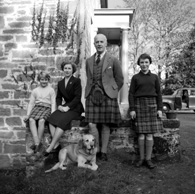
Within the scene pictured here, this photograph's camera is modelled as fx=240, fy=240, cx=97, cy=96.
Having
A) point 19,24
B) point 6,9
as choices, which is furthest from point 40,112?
point 6,9

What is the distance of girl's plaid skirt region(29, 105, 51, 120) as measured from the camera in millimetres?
3711

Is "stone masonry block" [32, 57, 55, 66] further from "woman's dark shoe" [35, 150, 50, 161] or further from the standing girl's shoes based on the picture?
the standing girl's shoes

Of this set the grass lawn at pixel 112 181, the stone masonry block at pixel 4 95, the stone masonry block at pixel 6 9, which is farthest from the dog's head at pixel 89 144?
the stone masonry block at pixel 6 9

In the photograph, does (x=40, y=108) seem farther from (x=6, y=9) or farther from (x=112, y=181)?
(x=6, y=9)

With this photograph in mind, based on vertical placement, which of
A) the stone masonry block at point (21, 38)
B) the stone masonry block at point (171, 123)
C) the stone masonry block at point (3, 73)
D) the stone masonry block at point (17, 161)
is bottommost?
the stone masonry block at point (17, 161)

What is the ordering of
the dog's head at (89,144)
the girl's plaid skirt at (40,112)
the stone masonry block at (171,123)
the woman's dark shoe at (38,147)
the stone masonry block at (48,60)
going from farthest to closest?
the stone masonry block at (48,60)
the stone masonry block at (171,123)
the girl's plaid skirt at (40,112)
the woman's dark shoe at (38,147)
the dog's head at (89,144)

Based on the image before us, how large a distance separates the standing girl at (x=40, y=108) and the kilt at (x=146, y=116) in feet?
4.50

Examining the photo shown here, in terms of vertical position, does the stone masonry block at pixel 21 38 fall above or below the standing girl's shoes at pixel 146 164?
above

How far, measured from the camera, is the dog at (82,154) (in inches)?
127

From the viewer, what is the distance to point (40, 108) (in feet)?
12.8

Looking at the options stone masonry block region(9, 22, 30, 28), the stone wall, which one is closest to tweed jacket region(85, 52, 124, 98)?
the stone wall

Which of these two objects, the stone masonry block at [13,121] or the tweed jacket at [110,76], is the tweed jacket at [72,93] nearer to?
the tweed jacket at [110,76]

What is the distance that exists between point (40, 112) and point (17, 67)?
257cm

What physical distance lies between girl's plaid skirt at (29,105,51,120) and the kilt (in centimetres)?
141
